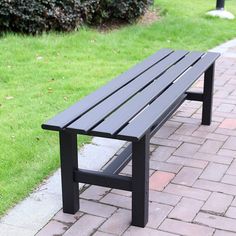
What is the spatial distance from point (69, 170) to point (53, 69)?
125 inches

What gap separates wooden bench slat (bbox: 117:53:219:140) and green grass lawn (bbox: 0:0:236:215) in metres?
0.90

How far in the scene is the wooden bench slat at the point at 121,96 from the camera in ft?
10.3

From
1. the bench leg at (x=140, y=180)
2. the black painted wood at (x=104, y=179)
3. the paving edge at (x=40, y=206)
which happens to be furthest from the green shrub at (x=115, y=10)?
the bench leg at (x=140, y=180)

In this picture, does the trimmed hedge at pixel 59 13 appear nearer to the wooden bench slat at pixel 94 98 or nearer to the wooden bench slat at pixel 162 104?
the wooden bench slat at pixel 94 98

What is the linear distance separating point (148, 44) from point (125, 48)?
0.45 meters

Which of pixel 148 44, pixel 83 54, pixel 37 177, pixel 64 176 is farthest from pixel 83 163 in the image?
pixel 148 44

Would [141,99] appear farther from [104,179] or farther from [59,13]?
[59,13]

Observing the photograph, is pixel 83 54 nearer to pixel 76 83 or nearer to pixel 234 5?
pixel 76 83

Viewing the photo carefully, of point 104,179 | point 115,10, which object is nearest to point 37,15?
point 115,10

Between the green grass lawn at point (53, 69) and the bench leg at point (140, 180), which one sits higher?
the bench leg at point (140, 180)

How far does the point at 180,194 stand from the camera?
11.8 feet

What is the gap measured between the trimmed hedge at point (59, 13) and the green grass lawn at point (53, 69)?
0.24m

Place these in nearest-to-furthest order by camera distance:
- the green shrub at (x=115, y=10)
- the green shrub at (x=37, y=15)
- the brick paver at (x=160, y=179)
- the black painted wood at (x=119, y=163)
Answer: the black painted wood at (x=119, y=163) < the brick paver at (x=160, y=179) < the green shrub at (x=37, y=15) < the green shrub at (x=115, y=10)

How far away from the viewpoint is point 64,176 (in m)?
3.30
